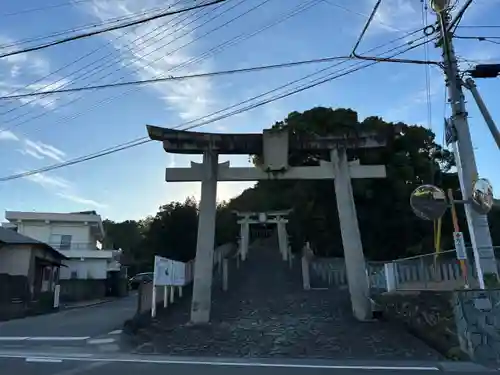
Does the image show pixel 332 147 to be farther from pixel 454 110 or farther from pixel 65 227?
pixel 65 227

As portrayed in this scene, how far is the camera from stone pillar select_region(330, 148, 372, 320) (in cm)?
1261

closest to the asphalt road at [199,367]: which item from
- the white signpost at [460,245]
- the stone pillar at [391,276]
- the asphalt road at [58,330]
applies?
the white signpost at [460,245]

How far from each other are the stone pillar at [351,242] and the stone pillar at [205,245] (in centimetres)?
383

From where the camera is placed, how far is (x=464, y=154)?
10172 mm

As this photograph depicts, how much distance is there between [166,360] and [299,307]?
640 centimetres

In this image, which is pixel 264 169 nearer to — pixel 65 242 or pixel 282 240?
pixel 282 240

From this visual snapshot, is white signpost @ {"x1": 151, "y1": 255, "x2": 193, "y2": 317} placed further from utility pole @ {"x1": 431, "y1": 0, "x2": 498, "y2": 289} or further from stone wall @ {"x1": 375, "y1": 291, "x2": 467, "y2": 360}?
utility pole @ {"x1": 431, "y1": 0, "x2": 498, "y2": 289}

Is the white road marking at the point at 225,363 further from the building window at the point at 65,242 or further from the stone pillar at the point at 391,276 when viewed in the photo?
the building window at the point at 65,242

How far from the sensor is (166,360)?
9047 millimetres

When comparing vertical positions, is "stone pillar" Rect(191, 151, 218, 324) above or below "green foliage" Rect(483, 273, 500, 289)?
above

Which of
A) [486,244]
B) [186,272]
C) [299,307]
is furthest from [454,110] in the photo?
[186,272]

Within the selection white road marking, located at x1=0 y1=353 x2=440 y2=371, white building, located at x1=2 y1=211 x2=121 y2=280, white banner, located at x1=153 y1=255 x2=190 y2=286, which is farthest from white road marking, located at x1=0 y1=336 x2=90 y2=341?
white building, located at x1=2 y1=211 x2=121 y2=280

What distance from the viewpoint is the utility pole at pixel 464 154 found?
941 centimetres

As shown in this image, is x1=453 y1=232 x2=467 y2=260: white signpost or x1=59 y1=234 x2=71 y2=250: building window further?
x1=59 y1=234 x2=71 y2=250: building window
